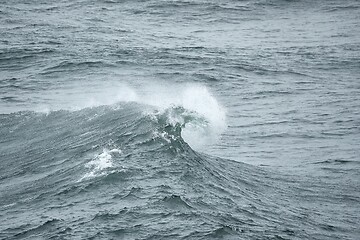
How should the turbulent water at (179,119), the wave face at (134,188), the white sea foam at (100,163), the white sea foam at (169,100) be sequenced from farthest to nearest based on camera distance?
1. the white sea foam at (169,100)
2. the white sea foam at (100,163)
3. the turbulent water at (179,119)
4. the wave face at (134,188)

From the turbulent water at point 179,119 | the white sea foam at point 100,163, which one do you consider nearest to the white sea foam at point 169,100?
the turbulent water at point 179,119

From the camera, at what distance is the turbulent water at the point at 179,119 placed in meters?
19.5

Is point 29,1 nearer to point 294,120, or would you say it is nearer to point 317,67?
point 317,67

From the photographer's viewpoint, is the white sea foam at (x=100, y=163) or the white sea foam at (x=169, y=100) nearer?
the white sea foam at (x=100, y=163)

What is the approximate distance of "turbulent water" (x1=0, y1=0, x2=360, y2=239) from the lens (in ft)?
64.1

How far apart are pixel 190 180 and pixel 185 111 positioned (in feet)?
27.6

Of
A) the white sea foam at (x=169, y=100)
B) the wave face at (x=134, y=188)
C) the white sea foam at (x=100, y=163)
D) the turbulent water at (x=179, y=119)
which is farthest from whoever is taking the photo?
the white sea foam at (x=169, y=100)

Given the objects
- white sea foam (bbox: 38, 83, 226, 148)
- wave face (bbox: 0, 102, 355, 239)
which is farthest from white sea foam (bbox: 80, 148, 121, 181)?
white sea foam (bbox: 38, 83, 226, 148)

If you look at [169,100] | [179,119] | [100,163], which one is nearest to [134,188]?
[100,163]

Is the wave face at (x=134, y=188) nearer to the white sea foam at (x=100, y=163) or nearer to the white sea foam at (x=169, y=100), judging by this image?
the white sea foam at (x=100, y=163)

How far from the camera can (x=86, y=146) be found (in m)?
25.3

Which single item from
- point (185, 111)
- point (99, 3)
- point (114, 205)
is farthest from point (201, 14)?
point (114, 205)

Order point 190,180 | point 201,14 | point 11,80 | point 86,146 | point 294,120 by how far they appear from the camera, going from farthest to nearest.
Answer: point 201,14, point 11,80, point 294,120, point 86,146, point 190,180

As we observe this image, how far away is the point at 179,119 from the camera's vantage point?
27500 mm
